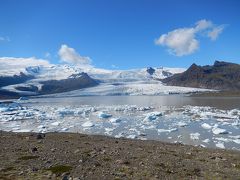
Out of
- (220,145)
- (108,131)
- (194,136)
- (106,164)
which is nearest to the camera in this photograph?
(106,164)

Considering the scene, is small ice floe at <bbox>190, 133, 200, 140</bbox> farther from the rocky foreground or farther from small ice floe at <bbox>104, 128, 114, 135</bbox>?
the rocky foreground

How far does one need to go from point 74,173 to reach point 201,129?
82.2 feet

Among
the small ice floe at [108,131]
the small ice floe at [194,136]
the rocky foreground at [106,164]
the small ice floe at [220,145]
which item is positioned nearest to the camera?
the rocky foreground at [106,164]

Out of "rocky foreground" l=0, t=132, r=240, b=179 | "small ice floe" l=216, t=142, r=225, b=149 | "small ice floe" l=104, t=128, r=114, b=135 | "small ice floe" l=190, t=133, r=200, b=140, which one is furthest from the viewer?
"small ice floe" l=104, t=128, r=114, b=135

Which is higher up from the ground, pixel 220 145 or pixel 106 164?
pixel 106 164

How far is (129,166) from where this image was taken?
1333cm

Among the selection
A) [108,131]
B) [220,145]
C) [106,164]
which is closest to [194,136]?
[220,145]

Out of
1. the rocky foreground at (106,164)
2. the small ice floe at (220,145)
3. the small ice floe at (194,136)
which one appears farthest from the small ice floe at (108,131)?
the rocky foreground at (106,164)

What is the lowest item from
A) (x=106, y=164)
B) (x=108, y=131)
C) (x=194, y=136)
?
(x=108, y=131)

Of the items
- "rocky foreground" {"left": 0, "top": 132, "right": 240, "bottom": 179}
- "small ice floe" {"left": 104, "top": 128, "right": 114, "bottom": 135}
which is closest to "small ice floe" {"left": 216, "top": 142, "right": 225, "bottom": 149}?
"rocky foreground" {"left": 0, "top": 132, "right": 240, "bottom": 179}

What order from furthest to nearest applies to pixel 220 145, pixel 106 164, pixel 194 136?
1. pixel 194 136
2. pixel 220 145
3. pixel 106 164

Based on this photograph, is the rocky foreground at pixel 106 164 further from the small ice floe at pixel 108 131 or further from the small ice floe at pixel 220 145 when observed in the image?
the small ice floe at pixel 108 131

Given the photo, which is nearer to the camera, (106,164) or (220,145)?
(106,164)

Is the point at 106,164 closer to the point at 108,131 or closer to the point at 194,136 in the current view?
the point at 194,136
